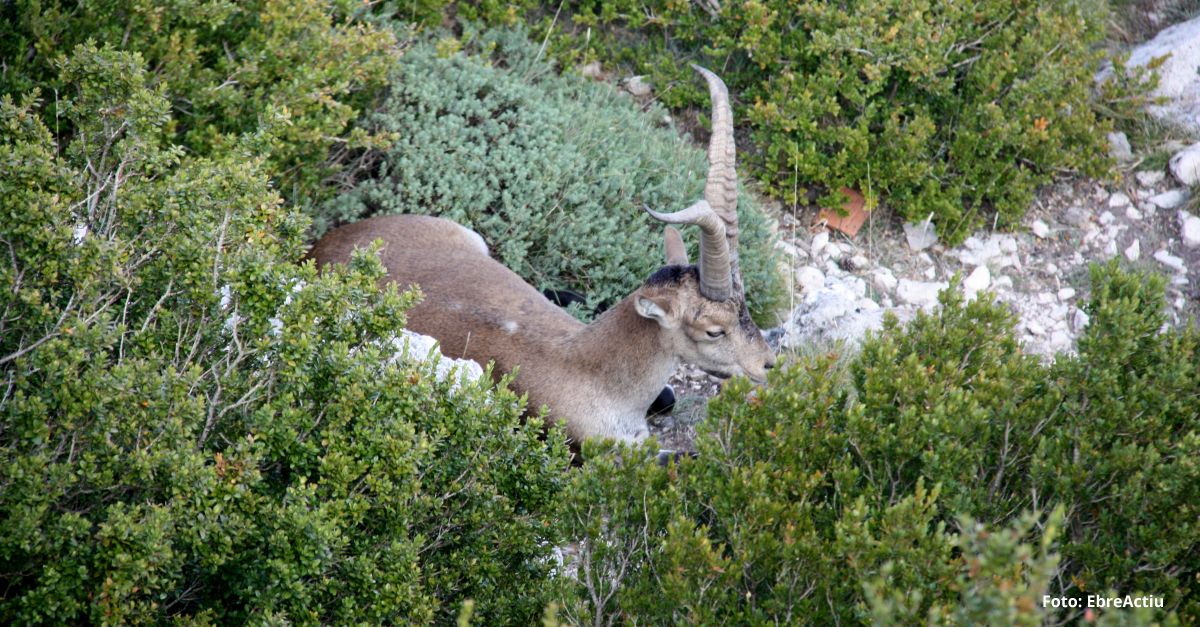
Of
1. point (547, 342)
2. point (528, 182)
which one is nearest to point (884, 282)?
point (528, 182)

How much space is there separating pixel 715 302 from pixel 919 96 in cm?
415

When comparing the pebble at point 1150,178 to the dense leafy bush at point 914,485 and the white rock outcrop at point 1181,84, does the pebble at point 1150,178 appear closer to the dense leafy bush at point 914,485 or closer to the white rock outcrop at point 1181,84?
the white rock outcrop at point 1181,84

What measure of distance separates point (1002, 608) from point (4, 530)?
10.3 ft

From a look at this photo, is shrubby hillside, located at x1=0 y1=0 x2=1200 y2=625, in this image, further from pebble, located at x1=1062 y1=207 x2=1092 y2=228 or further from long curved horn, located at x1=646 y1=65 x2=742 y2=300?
pebble, located at x1=1062 y1=207 x2=1092 y2=228

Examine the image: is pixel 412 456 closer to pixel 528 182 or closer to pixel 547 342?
pixel 547 342

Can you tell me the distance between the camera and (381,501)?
14.1ft

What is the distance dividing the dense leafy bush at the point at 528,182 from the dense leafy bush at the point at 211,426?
2677 millimetres

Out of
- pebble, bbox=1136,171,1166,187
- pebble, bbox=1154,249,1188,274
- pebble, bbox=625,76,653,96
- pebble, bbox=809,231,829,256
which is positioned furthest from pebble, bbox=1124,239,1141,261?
pebble, bbox=625,76,653,96

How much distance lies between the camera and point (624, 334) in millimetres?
6715

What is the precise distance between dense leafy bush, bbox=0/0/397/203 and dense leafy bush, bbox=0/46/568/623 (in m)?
1.33

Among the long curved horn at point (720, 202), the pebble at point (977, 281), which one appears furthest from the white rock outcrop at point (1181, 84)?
the long curved horn at point (720, 202)

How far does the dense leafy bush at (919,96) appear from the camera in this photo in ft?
30.3

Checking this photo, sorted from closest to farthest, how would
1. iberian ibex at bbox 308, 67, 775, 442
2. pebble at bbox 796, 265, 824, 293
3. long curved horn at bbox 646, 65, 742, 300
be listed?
long curved horn at bbox 646, 65, 742, 300
iberian ibex at bbox 308, 67, 775, 442
pebble at bbox 796, 265, 824, 293

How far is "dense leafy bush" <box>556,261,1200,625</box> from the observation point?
3906 millimetres
